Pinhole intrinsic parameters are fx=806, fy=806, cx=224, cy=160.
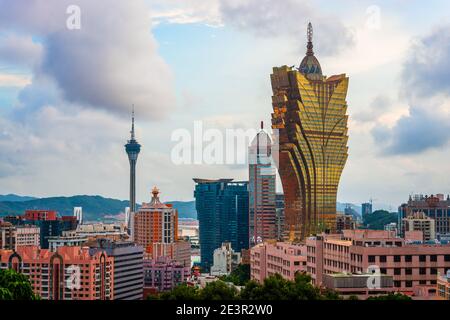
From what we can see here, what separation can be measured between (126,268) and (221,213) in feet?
76.4

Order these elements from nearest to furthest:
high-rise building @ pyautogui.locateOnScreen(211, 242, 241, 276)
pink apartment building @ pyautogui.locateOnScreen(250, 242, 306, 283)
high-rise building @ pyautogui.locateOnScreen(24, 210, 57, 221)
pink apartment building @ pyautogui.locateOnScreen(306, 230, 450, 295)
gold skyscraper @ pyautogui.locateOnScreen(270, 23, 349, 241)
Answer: pink apartment building @ pyautogui.locateOnScreen(306, 230, 450, 295) < pink apartment building @ pyautogui.locateOnScreen(250, 242, 306, 283) < gold skyscraper @ pyautogui.locateOnScreen(270, 23, 349, 241) < high-rise building @ pyautogui.locateOnScreen(211, 242, 241, 276) < high-rise building @ pyautogui.locateOnScreen(24, 210, 57, 221)

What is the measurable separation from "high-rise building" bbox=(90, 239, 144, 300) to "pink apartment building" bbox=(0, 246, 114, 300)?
11.7 ft

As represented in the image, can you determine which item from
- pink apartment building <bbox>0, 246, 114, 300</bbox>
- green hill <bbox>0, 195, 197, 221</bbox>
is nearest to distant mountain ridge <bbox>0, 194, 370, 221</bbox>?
green hill <bbox>0, 195, 197, 221</bbox>

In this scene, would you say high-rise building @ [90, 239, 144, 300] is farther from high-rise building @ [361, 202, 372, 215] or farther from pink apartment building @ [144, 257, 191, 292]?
high-rise building @ [361, 202, 372, 215]

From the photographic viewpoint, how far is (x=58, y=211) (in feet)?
178

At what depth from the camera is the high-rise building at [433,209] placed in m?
44.9

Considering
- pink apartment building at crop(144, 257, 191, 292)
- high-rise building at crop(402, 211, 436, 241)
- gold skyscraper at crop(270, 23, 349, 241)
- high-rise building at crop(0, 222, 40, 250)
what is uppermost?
gold skyscraper at crop(270, 23, 349, 241)

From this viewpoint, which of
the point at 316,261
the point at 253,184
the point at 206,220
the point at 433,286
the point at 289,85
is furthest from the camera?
the point at 206,220

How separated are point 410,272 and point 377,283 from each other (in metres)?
2.66

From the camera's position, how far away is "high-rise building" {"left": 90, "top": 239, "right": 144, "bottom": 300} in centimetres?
2962

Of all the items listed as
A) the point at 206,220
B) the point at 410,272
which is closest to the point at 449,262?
the point at 410,272

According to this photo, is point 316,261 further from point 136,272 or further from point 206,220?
point 206,220

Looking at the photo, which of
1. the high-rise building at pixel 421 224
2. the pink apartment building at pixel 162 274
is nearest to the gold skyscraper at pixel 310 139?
the high-rise building at pixel 421 224

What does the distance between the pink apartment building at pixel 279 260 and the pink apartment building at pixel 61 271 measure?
506 centimetres
